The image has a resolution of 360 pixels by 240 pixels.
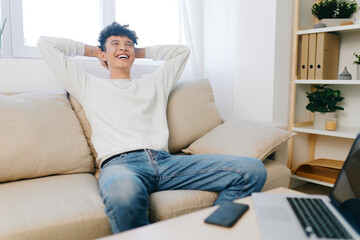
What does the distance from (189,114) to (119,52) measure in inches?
21.1

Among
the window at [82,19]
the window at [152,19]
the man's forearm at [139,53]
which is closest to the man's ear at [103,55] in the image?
the man's forearm at [139,53]

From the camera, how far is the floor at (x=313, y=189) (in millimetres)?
2545

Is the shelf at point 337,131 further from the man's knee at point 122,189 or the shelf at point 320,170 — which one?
the man's knee at point 122,189

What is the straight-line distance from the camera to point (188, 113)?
1939 mm

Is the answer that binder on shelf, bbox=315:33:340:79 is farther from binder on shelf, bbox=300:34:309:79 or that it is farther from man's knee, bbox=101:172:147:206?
man's knee, bbox=101:172:147:206

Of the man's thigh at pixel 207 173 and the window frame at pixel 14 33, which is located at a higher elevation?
the window frame at pixel 14 33

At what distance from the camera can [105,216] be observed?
116cm

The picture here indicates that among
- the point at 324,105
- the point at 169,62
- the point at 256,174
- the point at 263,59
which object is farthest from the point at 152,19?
the point at 256,174

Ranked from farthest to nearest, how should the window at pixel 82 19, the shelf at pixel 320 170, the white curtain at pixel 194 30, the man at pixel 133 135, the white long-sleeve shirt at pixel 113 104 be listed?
the white curtain at pixel 194 30 < the shelf at pixel 320 170 < the window at pixel 82 19 < the white long-sleeve shirt at pixel 113 104 < the man at pixel 133 135

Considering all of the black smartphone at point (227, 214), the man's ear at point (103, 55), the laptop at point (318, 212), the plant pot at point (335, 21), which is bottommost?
the black smartphone at point (227, 214)

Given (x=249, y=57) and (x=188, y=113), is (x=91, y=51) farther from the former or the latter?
(x=249, y=57)

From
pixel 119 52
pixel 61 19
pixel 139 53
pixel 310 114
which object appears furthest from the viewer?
pixel 310 114

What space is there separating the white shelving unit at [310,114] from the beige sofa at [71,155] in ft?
2.46

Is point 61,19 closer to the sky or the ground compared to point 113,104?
closer to the sky
